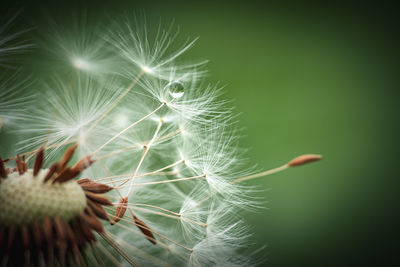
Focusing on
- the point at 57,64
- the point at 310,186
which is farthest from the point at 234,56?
the point at 57,64

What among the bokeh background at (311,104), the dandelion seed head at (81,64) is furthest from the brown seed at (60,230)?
the bokeh background at (311,104)

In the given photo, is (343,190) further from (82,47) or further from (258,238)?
(82,47)

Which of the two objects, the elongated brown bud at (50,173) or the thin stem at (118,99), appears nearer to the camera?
the elongated brown bud at (50,173)

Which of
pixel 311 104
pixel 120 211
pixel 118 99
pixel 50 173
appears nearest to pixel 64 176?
pixel 50 173

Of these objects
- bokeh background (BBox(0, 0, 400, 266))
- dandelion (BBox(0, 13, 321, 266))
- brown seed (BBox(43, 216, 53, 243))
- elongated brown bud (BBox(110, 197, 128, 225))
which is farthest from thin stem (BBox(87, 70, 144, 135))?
bokeh background (BBox(0, 0, 400, 266))

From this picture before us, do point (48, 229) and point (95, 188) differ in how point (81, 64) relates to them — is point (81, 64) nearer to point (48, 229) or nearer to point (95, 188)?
point (95, 188)

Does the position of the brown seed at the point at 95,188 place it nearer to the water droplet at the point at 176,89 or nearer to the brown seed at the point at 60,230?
the brown seed at the point at 60,230
